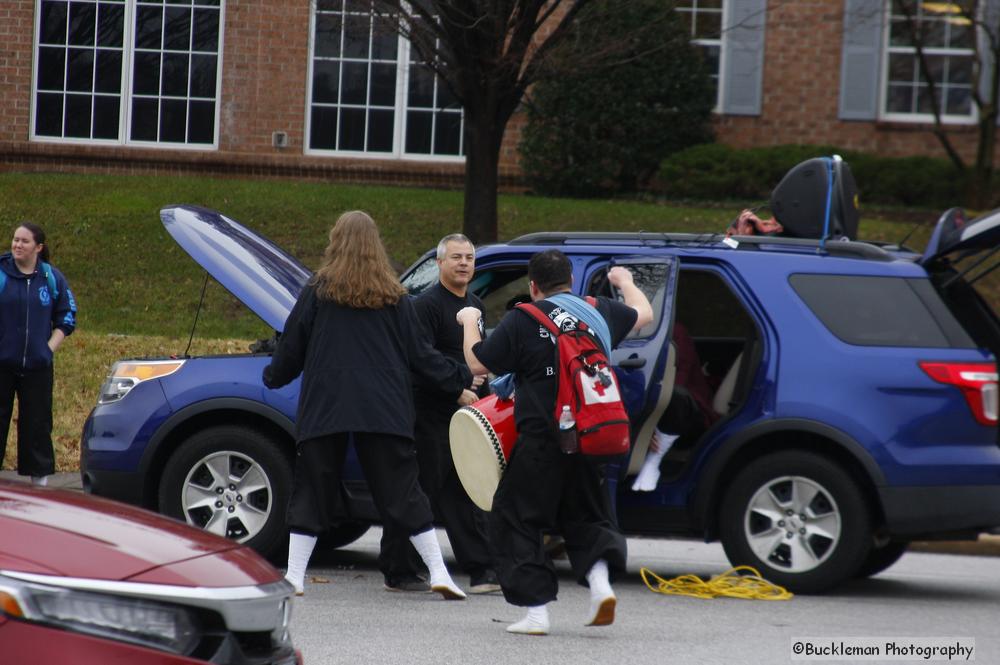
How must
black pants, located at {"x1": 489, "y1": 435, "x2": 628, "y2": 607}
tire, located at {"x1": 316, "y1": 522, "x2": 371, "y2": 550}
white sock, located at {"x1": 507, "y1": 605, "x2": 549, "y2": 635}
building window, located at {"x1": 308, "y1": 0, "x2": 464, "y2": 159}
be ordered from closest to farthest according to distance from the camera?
black pants, located at {"x1": 489, "y1": 435, "x2": 628, "y2": 607} < white sock, located at {"x1": 507, "y1": 605, "x2": 549, "y2": 635} < tire, located at {"x1": 316, "y1": 522, "x2": 371, "y2": 550} < building window, located at {"x1": 308, "y1": 0, "x2": 464, "y2": 159}

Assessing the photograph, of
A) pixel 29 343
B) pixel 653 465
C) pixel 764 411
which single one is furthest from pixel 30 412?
pixel 764 411

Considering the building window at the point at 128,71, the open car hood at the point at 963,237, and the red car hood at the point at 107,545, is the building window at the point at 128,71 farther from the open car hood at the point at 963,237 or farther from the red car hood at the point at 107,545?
the red car hood at the point at 107,545

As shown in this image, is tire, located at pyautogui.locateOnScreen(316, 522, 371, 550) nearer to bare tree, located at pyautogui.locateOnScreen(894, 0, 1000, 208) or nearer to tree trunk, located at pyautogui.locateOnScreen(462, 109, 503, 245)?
tree trunk, located at pyautogui.locateOnScreen(462, 109, 503, 245)

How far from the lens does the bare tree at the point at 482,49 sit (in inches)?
558

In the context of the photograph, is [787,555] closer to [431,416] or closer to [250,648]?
[431,416]

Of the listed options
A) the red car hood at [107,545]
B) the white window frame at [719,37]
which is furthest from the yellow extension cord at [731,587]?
the white window frame at [719,37]

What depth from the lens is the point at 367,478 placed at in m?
7.11

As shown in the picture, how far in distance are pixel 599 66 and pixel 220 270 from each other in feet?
30.1

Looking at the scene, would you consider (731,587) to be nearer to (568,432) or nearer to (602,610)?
(602,610)

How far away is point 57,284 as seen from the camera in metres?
9.70

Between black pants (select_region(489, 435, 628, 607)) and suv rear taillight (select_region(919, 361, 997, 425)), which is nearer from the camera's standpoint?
black pants (select_region(489, 435, 628, 607))

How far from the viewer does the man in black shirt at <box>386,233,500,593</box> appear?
763 cm

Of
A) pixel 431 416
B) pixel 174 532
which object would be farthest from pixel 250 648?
pixel 431 416

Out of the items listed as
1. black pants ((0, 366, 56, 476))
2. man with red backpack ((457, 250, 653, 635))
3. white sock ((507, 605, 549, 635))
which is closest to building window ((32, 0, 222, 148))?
black pants ((0, 366, 56, 476))
